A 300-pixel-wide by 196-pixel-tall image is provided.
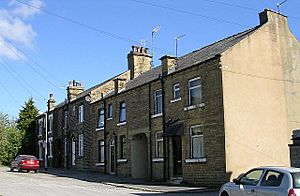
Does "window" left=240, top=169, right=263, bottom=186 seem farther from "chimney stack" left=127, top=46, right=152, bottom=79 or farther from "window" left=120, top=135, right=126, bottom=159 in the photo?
"chimney stack" left=127, top=46, right=152, bottom=79

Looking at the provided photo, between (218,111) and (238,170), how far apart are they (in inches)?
127

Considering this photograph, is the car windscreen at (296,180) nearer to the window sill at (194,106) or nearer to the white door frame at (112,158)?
the window sill at (194,106)

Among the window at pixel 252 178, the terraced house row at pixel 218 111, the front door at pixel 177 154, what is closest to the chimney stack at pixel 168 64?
the terraced house row at pixel 218 111

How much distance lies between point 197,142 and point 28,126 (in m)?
36.6

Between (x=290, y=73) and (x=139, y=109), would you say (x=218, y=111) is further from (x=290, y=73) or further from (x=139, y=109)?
(x=139, y=109)

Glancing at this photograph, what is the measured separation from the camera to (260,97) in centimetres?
2452

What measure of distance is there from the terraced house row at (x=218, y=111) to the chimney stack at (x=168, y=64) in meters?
0.07

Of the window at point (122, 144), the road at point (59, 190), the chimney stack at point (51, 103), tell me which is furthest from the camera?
the chimney stack at point (51, 103)

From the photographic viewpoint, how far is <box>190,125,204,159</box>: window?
24575 millimetres

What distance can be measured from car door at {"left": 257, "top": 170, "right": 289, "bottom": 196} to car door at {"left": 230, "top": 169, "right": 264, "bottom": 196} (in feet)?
0.75

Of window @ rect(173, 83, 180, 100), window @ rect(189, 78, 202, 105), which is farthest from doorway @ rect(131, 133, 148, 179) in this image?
window @ rect(189, 78, 202, 105)

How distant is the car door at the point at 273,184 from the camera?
37.4 feet

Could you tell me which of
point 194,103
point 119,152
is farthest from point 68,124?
point 194,103

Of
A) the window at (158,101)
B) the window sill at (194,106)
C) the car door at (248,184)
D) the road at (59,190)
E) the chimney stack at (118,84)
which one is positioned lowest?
the road at (59,190)
